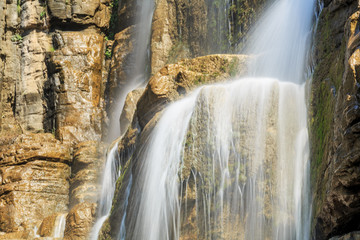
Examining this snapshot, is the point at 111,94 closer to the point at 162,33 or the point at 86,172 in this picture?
the point at 162,33

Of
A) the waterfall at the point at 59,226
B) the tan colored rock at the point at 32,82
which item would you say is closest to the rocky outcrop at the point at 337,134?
the waterfall at the point at 59,226

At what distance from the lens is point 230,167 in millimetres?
7434

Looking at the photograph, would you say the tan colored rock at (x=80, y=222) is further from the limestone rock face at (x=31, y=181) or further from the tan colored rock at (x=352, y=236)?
the tan colored rock at (x=352, y=236)

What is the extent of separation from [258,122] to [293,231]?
1822 millimetres

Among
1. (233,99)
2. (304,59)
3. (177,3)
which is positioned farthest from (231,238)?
(177,3)

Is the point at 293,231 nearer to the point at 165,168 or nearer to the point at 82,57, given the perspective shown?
the point at 165,168

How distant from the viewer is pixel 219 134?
7.80 meters

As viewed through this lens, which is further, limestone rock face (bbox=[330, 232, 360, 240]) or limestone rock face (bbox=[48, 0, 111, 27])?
limestone rock face (bbox=[48, 0, 111, 27])

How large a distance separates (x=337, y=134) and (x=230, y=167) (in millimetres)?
2479

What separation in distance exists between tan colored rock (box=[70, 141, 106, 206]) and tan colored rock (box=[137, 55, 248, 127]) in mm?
4083

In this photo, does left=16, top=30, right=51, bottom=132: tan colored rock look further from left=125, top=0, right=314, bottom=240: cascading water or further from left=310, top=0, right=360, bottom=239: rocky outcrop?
left=310, top=0, right=360, bottom=239: rocky outcrop

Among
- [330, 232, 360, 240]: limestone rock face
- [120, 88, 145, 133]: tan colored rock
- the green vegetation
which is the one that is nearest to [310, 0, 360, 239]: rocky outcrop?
the green vegetation

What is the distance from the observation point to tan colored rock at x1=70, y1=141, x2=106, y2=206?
45.2ft

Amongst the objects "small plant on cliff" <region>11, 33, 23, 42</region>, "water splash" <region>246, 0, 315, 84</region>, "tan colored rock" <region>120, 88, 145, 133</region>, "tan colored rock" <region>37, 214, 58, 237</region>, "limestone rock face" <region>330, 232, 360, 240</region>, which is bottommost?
"tan colored rock" <region>37, 214, 58, 237</region>
